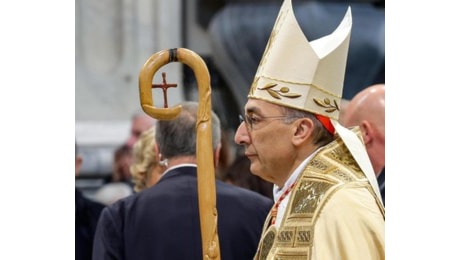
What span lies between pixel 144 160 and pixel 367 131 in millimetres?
957

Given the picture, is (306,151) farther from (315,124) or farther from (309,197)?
(309,197)

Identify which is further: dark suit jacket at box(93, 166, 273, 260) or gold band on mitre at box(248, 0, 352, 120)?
dark suit jacket at box(93, 166, 273, 260)

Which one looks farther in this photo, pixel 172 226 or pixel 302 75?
pixel 172 226

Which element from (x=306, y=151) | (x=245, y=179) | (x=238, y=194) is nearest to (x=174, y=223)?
(x=238, y=194)

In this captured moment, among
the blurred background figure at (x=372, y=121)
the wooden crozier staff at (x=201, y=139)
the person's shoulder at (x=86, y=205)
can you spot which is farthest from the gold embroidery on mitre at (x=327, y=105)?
the person's shoulder at (x=86, y=205)

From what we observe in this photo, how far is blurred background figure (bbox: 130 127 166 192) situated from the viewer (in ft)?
20.7

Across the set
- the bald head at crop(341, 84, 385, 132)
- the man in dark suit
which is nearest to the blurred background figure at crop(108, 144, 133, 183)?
the bald head at crop(341, 84, 385, 132)

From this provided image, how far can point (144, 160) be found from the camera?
6.39 m

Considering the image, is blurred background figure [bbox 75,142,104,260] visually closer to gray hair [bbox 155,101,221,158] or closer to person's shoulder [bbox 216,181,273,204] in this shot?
gray hair [bbox 155,101,221,158]

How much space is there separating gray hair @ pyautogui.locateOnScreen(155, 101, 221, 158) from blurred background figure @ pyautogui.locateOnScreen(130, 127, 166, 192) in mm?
671

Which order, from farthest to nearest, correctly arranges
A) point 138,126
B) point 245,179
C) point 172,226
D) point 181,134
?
point 138,126 → point 245,179 → point 181,134 → point 172,226

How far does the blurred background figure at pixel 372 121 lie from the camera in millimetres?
5949

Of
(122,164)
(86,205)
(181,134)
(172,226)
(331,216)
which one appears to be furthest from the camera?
(122,164)
